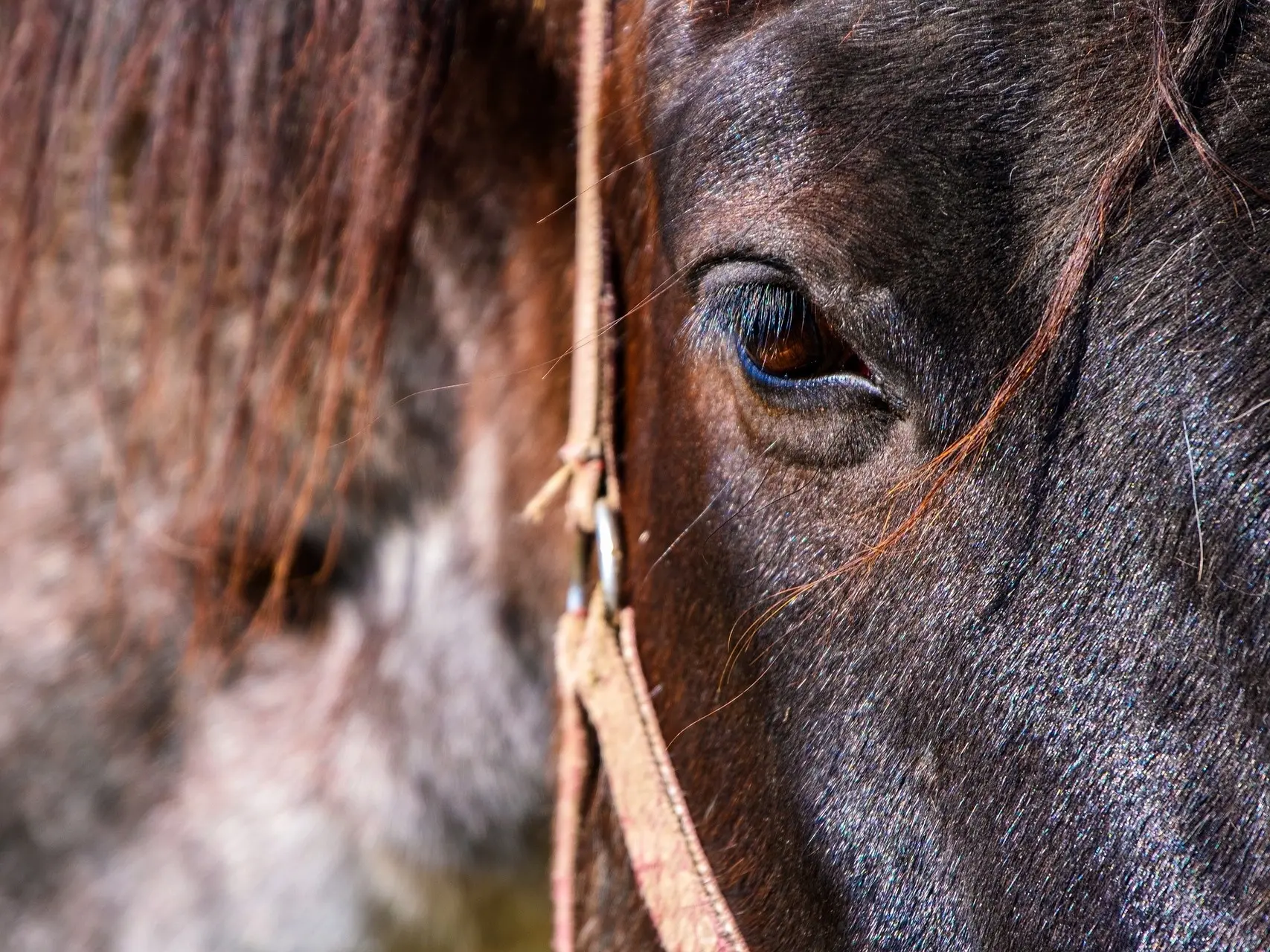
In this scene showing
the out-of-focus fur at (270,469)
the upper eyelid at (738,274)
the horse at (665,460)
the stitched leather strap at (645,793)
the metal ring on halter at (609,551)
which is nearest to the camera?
the horse at (665,460)

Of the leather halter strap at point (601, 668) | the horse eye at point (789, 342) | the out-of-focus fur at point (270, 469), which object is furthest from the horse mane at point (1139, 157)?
the out-of-focus fur at point (270, 469)

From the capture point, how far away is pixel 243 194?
1.12m

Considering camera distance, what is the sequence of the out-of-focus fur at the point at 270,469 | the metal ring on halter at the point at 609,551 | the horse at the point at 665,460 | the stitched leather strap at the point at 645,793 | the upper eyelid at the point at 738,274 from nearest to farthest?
the horse at the point at 665,460 → the upper eyelid at the point at 738,274 → the stitched leather strap at the point at 645,793 → the metal ring on halter at the point at 609,551 → the out-of-focus fur at the point at 270,469

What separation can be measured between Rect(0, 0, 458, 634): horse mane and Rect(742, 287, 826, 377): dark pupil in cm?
46

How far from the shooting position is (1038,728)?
2.09 feet

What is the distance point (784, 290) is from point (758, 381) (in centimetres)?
6

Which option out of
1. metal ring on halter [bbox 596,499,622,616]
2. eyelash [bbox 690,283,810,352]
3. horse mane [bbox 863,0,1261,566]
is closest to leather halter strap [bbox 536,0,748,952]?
metal ring on halter [bbox 596,499,622,616]

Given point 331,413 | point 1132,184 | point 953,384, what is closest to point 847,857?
point 953,384

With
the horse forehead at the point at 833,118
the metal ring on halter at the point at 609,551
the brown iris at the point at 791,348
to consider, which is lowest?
the metal ring on halter at the point at 609,551

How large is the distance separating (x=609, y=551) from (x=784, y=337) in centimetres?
29

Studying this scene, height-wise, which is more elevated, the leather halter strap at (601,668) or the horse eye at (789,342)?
the horse eye at (789,342)

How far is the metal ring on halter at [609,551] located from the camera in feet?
3.21

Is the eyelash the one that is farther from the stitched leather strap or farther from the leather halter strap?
the stitched leather strap

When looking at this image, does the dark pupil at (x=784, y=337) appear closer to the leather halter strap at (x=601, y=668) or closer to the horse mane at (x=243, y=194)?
the leather halter strap at (x=601, y=668)
